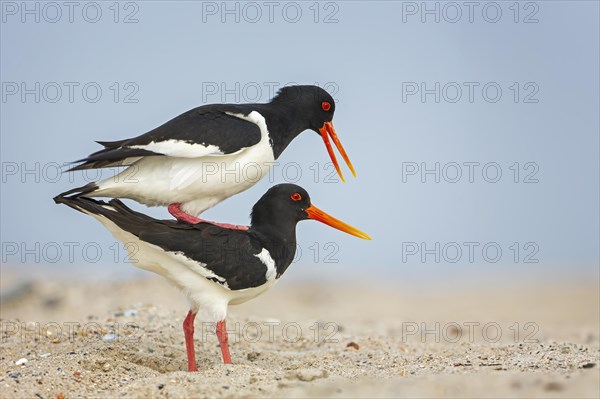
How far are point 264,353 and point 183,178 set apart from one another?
2.50 meters

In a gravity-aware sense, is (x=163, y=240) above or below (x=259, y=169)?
below

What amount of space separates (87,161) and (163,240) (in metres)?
1.16

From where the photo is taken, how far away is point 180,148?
8312mm

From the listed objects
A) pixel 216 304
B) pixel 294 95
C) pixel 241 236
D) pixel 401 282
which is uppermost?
pixel 294 95

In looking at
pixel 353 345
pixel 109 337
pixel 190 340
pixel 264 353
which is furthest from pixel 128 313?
pixel 190 340

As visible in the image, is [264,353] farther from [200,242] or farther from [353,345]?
[200,242]

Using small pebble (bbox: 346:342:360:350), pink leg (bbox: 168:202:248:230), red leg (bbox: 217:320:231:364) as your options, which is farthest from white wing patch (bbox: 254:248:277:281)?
small pebble (bbox: 346:342:360:350)

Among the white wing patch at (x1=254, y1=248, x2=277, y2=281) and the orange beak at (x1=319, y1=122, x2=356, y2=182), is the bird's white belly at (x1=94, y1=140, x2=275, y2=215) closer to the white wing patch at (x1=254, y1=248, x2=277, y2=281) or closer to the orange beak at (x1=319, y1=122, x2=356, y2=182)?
the white wing patch at (x1=254, y1=248, x2=277, y2=281)

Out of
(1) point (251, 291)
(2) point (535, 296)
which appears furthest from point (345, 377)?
(2) point (535, 296)

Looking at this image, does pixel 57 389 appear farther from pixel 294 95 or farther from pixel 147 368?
pixel 294 95

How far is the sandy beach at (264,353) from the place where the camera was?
258 inches

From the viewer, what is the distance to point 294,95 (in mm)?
9461

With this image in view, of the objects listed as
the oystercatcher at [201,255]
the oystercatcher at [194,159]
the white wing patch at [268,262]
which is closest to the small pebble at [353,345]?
the oystercatcher at [201,255]

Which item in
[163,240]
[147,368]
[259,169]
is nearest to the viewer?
[163,240]
